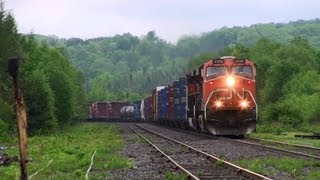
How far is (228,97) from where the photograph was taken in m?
29.8

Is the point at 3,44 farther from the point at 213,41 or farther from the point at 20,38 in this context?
the point at 213,41

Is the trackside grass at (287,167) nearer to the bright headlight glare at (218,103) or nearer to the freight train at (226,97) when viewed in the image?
the freight train at (226,97)

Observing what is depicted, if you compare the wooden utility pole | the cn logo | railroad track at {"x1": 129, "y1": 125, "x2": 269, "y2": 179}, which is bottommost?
railroad track at {"x1": 129, "y1": 125, "x2": 269, "y2": 179}

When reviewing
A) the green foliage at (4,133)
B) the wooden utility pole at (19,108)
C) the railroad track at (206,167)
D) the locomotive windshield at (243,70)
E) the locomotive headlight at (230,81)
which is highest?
the locomotive windshield at (243,70)

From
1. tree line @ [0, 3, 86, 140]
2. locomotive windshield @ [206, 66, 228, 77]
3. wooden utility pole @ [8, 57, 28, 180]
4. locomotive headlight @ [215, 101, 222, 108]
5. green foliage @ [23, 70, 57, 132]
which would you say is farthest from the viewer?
green foliage @ [23, 70, 57, 132]

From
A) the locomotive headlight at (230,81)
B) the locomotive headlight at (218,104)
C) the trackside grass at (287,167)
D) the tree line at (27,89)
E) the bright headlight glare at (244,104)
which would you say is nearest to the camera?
the trackside grass at (287,167)

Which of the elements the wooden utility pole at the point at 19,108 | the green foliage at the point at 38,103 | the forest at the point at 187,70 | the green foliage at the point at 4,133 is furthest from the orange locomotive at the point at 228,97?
the wooden utility pole at the point at 19,108

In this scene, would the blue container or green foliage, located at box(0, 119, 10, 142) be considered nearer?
green foliage, located at box(0, 119, 10, 142)

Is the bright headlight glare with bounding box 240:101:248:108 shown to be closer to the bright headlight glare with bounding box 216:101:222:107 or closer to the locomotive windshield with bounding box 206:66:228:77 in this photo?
the bright headlight glare with bounding box 216:101:222:107

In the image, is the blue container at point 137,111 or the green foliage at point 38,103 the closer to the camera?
the green foliage at point 38,103

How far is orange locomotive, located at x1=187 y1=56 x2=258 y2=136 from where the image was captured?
29.5m

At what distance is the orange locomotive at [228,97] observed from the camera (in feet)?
96.8

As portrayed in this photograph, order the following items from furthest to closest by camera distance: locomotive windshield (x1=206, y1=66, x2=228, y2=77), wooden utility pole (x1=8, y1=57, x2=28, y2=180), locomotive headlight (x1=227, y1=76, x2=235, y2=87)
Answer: locomotive windshield (x1=206, y1=66, x2=228, y2=77), locomotive headlight (x1=227, y1=76, x2=235, y2=87), wooden utility pole (x1=8, y1=57, x2=28, y2=180)

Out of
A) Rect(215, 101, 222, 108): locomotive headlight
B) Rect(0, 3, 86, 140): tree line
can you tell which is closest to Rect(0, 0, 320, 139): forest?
Rect(0, 3, 86, 140): tree line
